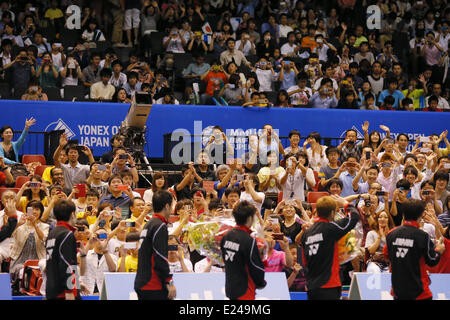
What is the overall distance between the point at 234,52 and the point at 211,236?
9.81 metres

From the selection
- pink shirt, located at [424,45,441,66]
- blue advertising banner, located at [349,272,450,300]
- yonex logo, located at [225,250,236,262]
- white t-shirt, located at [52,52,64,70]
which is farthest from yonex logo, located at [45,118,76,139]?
pink shirt, located at [424,45,441,66]

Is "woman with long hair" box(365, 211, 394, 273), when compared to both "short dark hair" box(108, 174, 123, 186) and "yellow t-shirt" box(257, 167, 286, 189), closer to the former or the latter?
"yellow t-shirt" box(257, 167, 286, 189)

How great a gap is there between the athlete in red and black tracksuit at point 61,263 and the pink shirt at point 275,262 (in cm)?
267

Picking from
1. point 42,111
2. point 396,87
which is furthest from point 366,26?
point 42,111

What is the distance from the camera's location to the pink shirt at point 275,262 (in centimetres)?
994

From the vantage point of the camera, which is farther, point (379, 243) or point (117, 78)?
point (117, 78)

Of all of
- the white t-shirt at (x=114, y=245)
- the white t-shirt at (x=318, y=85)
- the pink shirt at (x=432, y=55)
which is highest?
the pink shirt at (x=432, y=55)

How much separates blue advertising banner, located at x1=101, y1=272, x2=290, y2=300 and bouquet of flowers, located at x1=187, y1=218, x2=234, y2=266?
237 millimetres

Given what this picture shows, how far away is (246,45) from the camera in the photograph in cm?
1864

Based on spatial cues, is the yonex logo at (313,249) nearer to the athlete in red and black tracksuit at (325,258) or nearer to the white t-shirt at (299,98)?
the athlete in red and black tracksuit at (325,258)

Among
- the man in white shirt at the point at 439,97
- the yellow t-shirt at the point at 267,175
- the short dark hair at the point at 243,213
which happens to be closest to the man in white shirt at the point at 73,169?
the yellow t-shirt at the point at 267,175

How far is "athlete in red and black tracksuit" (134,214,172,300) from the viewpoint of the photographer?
314 inches

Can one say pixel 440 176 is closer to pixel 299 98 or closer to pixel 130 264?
pixel 299 98

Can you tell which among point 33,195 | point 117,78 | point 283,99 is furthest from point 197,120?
point 33,195
